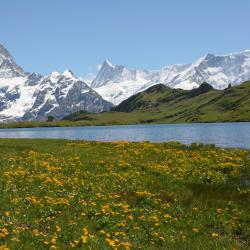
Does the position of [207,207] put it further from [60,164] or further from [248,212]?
[60,164]

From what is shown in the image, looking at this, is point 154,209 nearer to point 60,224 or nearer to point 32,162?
point 60,224

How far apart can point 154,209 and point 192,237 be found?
3.65 meters

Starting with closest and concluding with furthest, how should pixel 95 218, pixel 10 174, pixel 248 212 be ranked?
pixel 95 218 → pixel 248 212 → pixel 10 174

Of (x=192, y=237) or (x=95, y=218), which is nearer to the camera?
(x=192, y=237)

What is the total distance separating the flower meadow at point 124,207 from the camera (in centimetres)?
1399

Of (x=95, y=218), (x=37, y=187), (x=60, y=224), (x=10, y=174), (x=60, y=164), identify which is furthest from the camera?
(x=60, y=164)

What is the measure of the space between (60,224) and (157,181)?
1131cm

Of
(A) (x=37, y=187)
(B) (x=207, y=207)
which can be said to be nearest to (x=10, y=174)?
(A) (x=37, y=187)

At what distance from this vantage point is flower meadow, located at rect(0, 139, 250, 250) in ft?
45.9

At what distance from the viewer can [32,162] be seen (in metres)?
31.4

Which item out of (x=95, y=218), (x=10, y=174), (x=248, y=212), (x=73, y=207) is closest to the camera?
(x=95, y=218)

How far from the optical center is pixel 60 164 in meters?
30.4

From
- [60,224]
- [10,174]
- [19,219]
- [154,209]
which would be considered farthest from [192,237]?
[10,174]

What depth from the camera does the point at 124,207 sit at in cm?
1745
